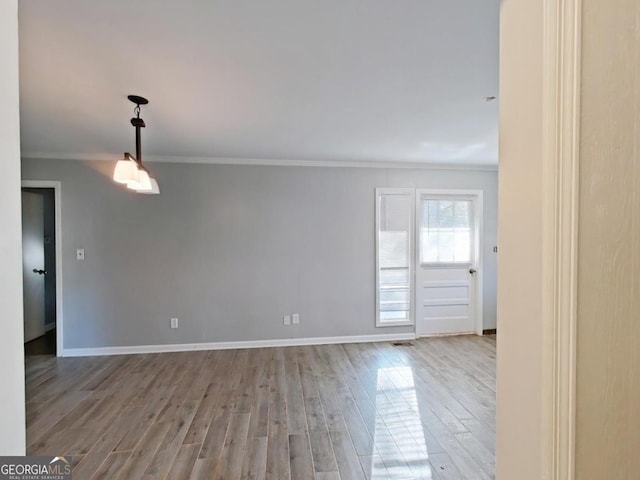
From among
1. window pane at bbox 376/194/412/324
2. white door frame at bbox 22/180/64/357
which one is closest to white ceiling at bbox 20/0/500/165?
white door frame at bbox 22/180/64/357

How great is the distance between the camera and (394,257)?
14.1 feet

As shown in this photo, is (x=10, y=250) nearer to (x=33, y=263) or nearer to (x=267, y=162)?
(x=267, y=162)

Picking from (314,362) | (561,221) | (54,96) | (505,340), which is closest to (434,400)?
(314,362)

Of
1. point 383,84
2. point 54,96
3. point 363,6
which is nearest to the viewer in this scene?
point 363,6

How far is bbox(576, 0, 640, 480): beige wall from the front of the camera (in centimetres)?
51

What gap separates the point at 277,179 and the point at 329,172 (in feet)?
2.38

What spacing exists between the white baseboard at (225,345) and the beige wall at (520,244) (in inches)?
143

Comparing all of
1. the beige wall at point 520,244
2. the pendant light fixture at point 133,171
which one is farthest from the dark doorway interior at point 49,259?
the beige wall at point 520,244

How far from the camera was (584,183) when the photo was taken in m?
0.51

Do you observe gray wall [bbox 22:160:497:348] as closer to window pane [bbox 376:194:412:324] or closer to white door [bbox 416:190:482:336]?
window pane [bbox 376:194:412:324]

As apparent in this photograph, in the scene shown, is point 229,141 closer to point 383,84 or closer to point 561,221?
point 383,84

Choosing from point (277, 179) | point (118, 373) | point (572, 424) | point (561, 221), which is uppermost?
point (277, 179)

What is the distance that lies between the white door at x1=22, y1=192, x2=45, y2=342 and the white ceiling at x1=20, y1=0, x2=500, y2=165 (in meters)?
1.82

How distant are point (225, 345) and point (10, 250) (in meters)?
3.81
